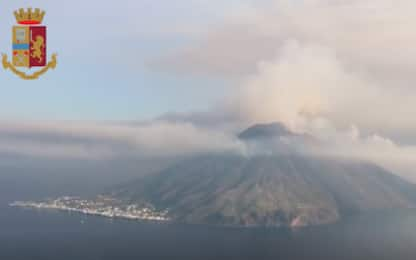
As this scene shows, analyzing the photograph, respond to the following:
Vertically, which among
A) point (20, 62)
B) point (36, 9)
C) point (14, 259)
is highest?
point (36, 9)

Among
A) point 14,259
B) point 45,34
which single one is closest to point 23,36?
point 45,34

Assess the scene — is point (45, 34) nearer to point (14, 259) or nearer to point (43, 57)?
point (43, 57)

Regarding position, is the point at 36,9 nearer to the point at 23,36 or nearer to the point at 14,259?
the point at 23,36

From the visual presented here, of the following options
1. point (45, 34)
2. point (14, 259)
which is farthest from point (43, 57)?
point (14, 259)

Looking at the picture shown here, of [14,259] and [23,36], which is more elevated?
[23,36]

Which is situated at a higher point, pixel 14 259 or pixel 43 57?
pixel 43 57

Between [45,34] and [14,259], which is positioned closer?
[45,34]
